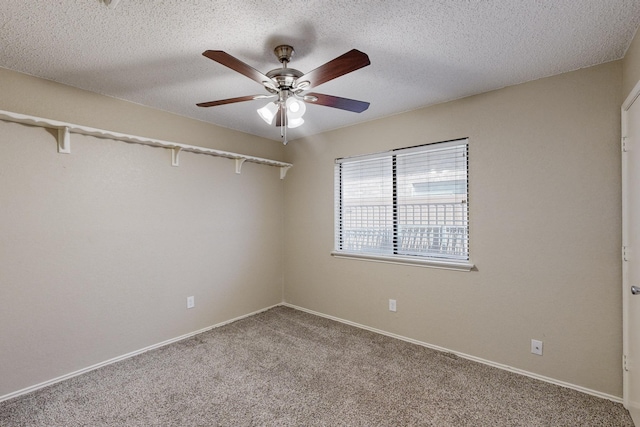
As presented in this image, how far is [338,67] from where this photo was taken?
1563 mm

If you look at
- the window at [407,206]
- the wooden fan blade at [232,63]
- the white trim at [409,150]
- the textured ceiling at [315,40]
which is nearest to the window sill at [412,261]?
the window at [407,206]

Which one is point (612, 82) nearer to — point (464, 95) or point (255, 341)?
point (464, 95)

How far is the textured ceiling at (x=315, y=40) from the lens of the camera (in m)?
1.58

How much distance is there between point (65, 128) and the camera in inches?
92.7

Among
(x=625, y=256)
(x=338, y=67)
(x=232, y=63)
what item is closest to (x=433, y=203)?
(x=625, y=256)

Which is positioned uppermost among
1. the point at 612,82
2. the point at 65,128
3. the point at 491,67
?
the point at 491,67

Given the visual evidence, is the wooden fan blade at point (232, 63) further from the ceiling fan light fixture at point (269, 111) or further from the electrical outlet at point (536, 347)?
the electrical outlet at point (536, 347)

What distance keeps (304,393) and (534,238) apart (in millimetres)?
2144

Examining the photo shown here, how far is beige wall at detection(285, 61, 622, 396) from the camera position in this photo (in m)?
2.13

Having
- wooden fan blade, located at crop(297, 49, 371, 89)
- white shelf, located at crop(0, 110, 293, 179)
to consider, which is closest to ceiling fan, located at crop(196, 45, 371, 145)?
wooden fan blade, located at crop(297, 49, 371, 89)

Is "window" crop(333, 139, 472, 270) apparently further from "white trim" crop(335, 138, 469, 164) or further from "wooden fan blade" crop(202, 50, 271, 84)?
"wooden fan blade" crop(202, 50, 271, 84)

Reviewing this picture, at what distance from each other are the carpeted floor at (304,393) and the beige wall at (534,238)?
0.91 ft

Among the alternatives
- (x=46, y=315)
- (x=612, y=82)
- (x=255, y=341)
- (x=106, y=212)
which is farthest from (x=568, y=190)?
(x=46, y=315)

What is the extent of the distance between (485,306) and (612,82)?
6.22 feet
